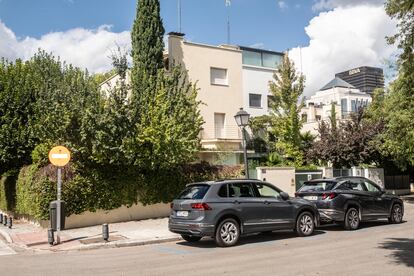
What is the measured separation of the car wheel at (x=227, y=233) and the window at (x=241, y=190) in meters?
0.75

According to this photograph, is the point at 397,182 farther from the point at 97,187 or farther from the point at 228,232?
the point at 228,232

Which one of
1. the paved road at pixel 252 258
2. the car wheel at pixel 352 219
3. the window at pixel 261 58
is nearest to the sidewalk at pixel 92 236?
the paved road at pixel 252 258

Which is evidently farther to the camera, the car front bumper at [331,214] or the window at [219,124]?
the window at [219,124]

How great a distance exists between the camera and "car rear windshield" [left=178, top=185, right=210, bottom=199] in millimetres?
12047

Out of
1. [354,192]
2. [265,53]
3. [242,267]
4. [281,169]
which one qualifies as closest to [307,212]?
[354,192]

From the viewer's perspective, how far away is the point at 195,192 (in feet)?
40.3

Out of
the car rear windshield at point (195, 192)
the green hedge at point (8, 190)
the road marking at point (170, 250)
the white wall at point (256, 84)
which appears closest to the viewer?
the road marking at point (170, 250)

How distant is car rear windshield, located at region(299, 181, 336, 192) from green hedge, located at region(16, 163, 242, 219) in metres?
6.53

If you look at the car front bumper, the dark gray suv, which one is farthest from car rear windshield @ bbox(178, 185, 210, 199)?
the car front bumper

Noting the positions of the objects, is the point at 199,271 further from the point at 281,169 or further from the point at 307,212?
the point at 281,169

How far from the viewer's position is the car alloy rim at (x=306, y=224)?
13445 millimetres

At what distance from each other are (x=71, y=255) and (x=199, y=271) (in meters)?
4.32

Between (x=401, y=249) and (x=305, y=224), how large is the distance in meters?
3.18

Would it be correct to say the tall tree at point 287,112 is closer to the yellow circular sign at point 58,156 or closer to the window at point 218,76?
the window at point 218,76
